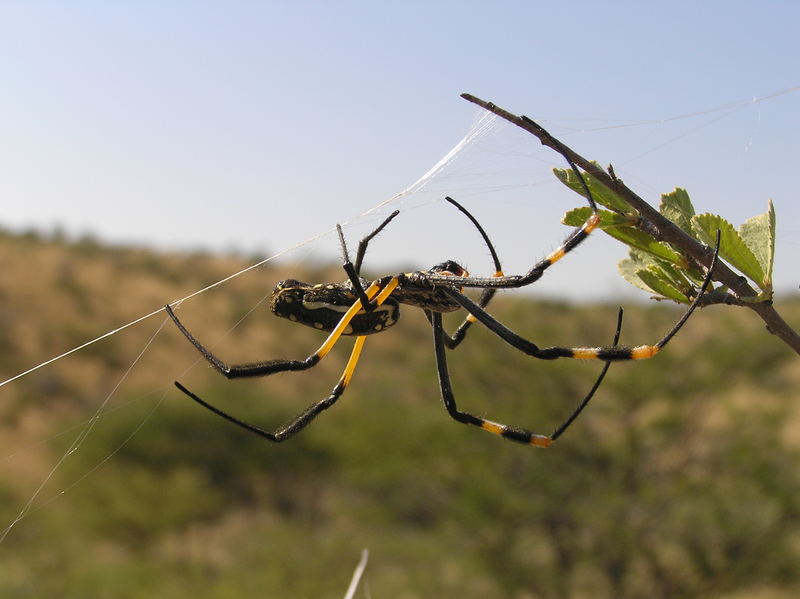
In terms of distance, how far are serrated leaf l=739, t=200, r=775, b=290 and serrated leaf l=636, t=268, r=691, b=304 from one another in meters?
0.18

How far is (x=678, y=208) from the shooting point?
173 cm

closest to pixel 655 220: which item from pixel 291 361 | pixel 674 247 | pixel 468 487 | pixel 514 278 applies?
pixel 674 247

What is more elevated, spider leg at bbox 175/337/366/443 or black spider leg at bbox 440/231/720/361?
black spider leg at bbox 440/231/720/361

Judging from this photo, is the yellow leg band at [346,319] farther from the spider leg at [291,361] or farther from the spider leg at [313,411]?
the spider leg at [313,411]

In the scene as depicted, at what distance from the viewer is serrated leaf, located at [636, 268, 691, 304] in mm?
1833

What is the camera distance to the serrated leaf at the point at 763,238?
1.65m

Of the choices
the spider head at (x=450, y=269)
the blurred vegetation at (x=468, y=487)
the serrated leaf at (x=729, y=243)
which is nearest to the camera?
the serrated leaf at (x=729, y=243)

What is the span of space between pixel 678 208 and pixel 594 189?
0.60 ft

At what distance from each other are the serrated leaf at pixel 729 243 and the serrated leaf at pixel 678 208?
0.06 m

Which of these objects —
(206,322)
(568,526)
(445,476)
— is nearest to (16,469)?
(206,322)

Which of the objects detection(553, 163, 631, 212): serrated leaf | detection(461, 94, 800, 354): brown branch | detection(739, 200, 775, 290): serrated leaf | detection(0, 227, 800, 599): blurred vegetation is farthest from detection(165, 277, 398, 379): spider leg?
detection(0, 227, 800, 599): blurred vegetation

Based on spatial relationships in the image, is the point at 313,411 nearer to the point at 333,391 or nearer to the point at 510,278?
the point at 333,391

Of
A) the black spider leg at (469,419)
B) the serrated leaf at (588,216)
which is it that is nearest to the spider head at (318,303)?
the black spider leg at (469,419)

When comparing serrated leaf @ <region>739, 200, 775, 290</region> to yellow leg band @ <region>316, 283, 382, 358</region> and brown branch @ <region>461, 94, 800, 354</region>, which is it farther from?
yellow leg band @ <region>316, 283, 382, 358</region>
